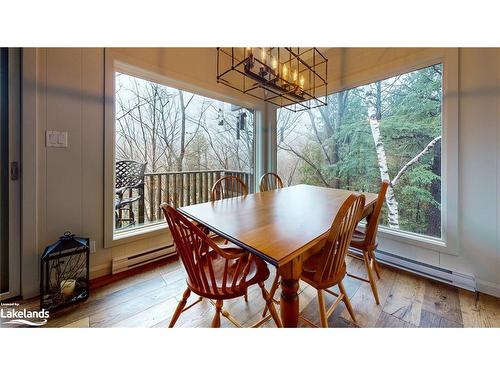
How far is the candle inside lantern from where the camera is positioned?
1.43 m

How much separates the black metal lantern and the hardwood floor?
0.08 meters

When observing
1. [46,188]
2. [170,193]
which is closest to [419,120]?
[170,193]

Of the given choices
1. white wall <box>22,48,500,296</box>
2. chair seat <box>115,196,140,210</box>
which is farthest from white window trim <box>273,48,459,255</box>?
chair seat <box>115,196,140,210</box>

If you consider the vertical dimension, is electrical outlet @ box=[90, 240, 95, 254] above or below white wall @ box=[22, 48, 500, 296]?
below

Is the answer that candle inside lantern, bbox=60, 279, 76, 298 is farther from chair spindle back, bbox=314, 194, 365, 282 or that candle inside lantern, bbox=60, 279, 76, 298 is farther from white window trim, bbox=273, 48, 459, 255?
white window trim, bbox=273, 48, 459, 255

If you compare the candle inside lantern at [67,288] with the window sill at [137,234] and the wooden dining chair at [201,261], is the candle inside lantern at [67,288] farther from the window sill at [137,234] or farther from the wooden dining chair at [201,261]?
the wooden dining chair at [201,261]

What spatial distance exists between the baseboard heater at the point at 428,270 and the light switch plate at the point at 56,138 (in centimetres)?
302

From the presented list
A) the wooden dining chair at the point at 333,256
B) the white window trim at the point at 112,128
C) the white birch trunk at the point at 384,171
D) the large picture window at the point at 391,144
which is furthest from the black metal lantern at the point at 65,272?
the white birch trunk at the point at 384,171

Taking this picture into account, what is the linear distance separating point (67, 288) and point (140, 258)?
61 centimetres

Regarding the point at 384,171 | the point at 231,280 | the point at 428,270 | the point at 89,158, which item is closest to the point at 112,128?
the point at 89,158

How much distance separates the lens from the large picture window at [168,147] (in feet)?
7.33

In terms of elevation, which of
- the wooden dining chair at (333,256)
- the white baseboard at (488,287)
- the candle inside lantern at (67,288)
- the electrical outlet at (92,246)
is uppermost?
the wooden dining chair at (333,256)
